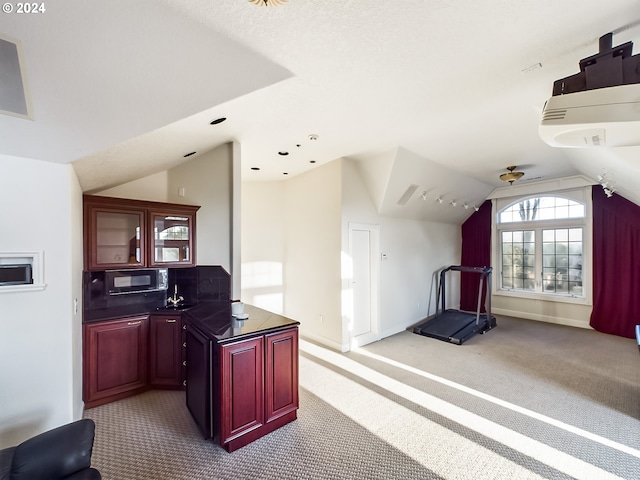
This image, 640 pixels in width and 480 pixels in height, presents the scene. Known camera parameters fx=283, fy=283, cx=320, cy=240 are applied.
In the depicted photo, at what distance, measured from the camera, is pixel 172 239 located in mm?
3461

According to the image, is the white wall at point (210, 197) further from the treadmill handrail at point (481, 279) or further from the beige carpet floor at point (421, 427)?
the treadmill handrail at point (481, 279)

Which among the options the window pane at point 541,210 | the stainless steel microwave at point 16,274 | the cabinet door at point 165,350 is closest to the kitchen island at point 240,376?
the cabinet door at point 165,350

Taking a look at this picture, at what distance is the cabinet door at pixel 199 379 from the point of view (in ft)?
7.66

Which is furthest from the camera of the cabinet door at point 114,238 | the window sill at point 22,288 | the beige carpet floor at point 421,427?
the cabinet door at point 114,238

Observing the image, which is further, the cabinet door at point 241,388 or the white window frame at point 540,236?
the white window frame at point 540,236

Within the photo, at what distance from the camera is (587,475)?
6.66ft

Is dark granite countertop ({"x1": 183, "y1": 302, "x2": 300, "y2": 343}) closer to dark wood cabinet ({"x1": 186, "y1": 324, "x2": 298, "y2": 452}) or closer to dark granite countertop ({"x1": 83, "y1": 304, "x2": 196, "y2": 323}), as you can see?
dark wood cabinet ({"x1": 186, "y1": 324, "x2": 298, "y2": 452})

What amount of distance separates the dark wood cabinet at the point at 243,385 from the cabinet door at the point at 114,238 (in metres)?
1.24

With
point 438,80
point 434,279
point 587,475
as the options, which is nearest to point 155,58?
point 438,80

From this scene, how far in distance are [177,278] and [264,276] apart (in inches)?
74.9

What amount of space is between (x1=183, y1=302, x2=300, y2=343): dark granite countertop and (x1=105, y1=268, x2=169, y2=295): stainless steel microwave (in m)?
0.87

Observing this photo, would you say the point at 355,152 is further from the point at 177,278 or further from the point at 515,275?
the point at 515,275

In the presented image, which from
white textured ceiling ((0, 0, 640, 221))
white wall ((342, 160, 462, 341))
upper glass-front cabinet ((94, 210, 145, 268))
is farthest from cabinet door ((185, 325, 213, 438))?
white wall ((342, 160, 462, 341))

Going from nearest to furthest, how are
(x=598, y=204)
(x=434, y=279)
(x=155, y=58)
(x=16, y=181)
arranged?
(x=155, y=58) < (x=16, y=181) < (x=598, y=204) < (x=434, y=279)
